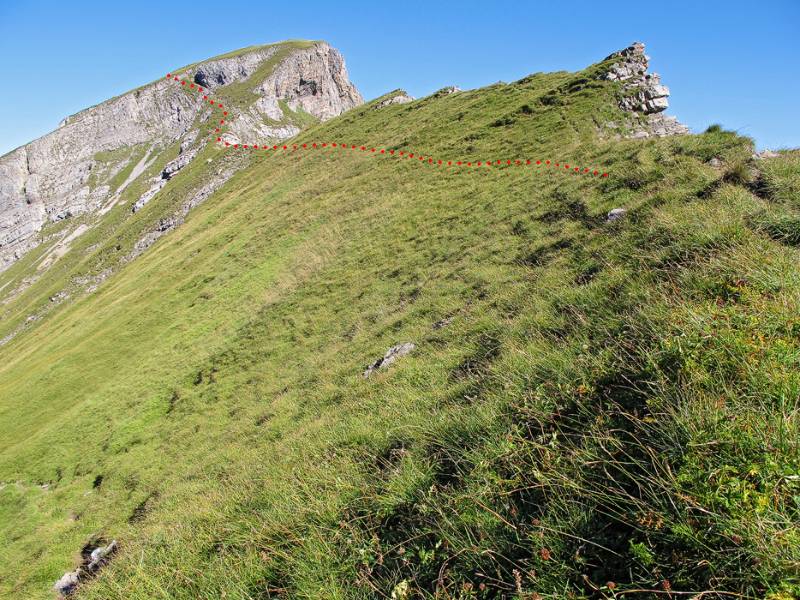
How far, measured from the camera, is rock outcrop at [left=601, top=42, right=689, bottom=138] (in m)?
24.0

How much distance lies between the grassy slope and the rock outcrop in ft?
10.8

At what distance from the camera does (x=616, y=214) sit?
12883mm

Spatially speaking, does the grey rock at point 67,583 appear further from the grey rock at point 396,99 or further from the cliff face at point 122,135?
the cliff face at point 122,135

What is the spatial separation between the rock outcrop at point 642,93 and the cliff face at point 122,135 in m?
160

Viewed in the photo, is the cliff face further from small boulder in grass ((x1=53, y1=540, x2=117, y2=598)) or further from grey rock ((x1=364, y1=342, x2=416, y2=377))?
small boulder in grass ((x1=53, y1=540, x2=117, y2=598))

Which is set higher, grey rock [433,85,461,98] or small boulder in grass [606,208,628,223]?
grey rock [433,85,461,98]

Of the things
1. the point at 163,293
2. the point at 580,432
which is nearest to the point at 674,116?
the point at 580,432

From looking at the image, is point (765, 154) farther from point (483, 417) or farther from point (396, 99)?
point (396, 99)

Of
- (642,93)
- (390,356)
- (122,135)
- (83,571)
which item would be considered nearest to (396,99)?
(642,93)

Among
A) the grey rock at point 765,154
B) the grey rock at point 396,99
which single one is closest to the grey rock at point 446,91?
the grey rock at point 396,99

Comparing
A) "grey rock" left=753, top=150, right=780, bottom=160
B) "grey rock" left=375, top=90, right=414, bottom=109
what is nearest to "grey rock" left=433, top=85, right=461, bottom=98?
"grey rock" left=375, top=90, right=414, bottom=109

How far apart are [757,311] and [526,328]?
13.5 ft

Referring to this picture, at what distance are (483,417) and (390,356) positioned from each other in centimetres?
684

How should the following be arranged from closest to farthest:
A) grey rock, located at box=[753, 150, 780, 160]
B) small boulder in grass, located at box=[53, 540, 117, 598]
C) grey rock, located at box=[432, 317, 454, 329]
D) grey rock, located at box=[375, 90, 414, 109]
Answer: small boulder in grass, located at box=[53, 540, 117, 598], grey rock, located at box=[753, 150, 780, 160], grey rock, located at box=[432, 317, 454, 329], grey rock, located at box=[375, 90, 414, 109]
